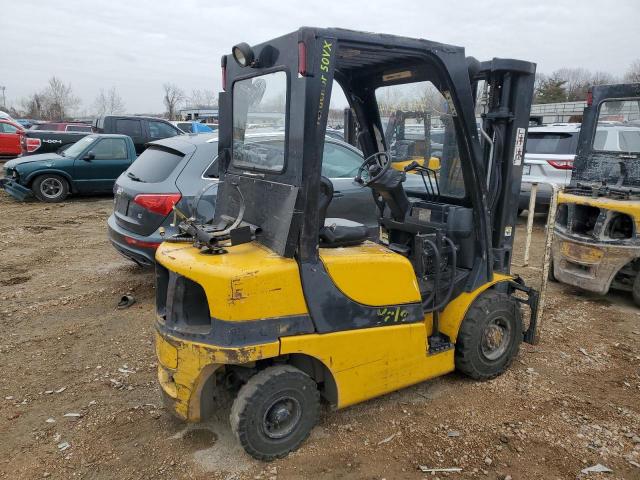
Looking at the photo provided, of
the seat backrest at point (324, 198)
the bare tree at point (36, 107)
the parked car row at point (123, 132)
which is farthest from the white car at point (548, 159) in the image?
the bare tree at point (36, 107)

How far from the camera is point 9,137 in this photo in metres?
17.7

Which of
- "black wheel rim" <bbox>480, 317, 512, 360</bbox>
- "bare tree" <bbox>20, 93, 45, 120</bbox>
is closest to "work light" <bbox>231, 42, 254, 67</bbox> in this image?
"black wheel rim" <bbox>480, 317, 512, 360</bbox>

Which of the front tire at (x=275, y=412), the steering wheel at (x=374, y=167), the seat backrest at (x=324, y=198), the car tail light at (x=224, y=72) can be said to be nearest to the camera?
the front tire at (x=275, y=412)

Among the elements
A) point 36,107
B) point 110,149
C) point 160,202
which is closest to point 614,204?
point 160,202

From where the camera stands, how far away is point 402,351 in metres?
3.21

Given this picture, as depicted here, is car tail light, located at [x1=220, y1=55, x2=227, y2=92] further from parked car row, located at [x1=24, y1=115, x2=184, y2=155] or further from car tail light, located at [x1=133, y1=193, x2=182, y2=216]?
parked car row, located at [x1=24, y1=115, x2=184, y2=155]

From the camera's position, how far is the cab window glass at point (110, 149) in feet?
37.7

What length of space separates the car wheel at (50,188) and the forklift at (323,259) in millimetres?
9673

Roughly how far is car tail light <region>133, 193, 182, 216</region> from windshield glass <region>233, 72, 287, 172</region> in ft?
6.45

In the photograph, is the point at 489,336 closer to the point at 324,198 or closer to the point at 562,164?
the point at 324,198

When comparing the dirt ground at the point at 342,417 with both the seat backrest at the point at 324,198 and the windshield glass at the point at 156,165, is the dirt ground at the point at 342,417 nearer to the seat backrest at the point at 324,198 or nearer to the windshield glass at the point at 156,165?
the seat backrest at the point at 324,198

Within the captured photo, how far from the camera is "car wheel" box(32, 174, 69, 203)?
11406 millimetres

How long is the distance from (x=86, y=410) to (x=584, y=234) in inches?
203

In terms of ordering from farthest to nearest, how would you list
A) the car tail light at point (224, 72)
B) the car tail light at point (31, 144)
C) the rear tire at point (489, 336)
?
the car tail light at point (31, 144), the rear tire at point (489, 336), the car tail light at point (224, 72)
